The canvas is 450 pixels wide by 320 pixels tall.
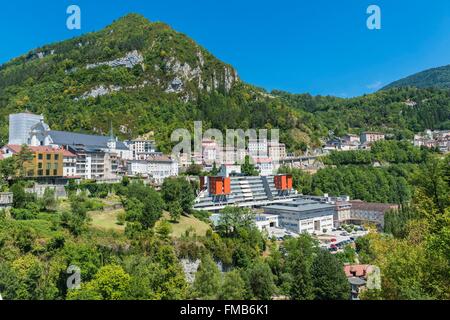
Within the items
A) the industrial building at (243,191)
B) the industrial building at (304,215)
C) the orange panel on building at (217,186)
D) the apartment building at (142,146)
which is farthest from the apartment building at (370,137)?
the orange panel on building at (217,186)

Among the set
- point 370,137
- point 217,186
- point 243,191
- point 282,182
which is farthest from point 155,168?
point 370,137

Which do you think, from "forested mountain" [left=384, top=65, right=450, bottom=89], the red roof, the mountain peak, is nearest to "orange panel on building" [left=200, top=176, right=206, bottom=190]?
the red roof

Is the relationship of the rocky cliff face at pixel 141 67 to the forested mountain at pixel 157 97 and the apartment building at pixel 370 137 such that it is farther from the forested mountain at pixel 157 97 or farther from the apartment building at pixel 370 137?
the apartment building at pixel 370 137

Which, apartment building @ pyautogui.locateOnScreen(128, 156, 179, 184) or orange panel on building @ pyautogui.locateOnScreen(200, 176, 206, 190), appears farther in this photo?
apartment building @ pyautogui.locateOnScreen(128, 156, 179, 184)

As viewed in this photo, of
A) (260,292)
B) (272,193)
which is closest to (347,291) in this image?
(260,292)

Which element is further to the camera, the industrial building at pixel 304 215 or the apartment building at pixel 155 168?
the apartment building at pixel 155 168

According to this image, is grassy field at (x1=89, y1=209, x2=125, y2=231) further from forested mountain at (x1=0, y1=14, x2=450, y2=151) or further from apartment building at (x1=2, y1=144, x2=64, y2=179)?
forested mountain at (x1=0, y1=14, x2=450, y2=151)
